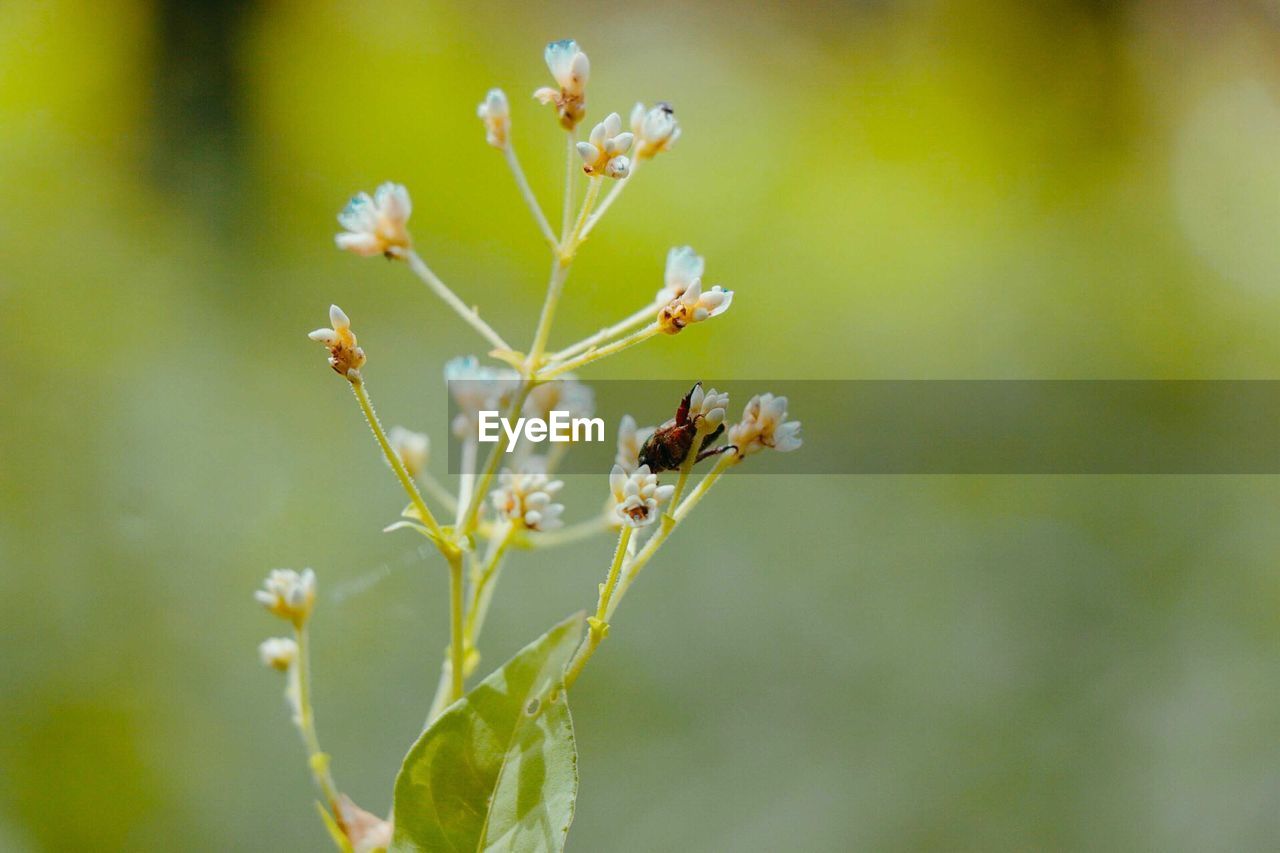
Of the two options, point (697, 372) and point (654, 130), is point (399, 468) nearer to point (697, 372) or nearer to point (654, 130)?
point (654, 130)

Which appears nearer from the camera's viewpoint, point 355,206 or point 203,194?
point 355,206

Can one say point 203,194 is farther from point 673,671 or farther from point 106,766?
point 673,671

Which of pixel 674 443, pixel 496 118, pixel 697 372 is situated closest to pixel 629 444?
pixel 674 443

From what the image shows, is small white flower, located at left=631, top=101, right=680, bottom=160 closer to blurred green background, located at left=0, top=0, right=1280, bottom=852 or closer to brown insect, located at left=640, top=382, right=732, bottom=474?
brown insect, located at left=640, top=382, right=732, bottom=474

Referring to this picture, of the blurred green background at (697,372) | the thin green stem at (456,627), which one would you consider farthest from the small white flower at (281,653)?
the blurred green background at (697,372)

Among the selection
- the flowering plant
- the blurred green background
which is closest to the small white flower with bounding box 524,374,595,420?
the flowering plant

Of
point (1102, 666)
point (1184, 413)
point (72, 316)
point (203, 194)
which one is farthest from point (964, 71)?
point (72, 316)
